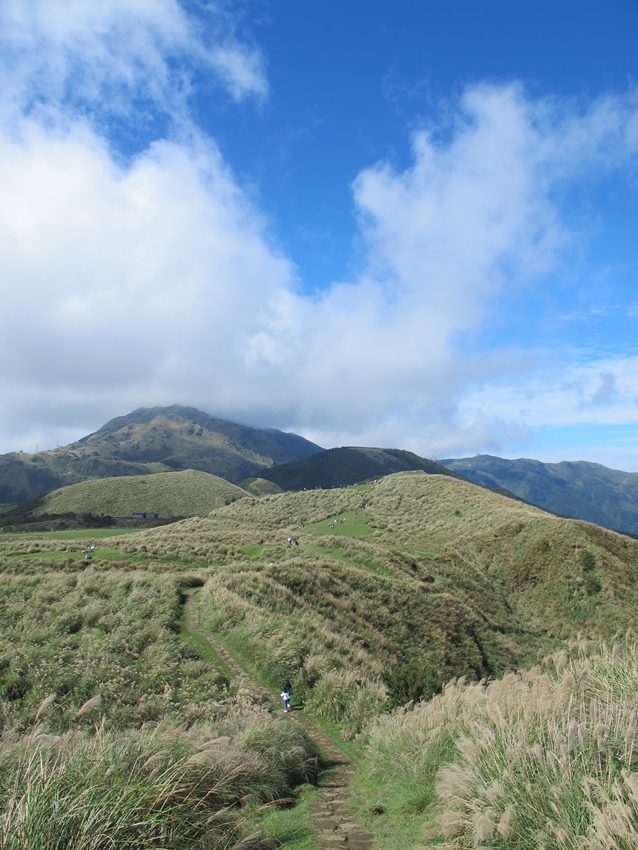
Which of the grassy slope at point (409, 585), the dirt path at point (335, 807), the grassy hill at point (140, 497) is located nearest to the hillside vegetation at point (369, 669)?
the grassy slope at point (409, 585)

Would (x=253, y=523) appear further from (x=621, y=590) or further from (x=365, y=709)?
(x=365, y=709)

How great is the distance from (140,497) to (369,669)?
431 ft

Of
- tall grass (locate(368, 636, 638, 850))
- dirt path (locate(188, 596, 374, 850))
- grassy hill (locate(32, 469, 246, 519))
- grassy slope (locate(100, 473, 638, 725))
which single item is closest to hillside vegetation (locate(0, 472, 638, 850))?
tall grass (locate(368, 636, 638, 850))

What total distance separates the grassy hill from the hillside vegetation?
317 feet

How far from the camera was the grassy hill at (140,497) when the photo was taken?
128 meters

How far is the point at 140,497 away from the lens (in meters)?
136

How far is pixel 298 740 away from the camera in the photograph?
31.9 feet

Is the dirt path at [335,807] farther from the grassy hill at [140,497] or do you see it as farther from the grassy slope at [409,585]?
the grassy hill at [140,497]

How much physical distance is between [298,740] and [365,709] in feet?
11.7

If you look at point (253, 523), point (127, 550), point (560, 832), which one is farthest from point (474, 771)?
point (253, 523)

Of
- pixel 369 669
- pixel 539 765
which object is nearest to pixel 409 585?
pixel 369 669

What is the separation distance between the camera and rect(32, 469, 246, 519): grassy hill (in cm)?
12838

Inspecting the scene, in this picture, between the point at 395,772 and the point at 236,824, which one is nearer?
the point at 236,824

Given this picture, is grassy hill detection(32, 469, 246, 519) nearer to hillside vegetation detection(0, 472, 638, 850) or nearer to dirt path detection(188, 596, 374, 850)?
hillside vegetation detection(0, 472, 638, 850)
